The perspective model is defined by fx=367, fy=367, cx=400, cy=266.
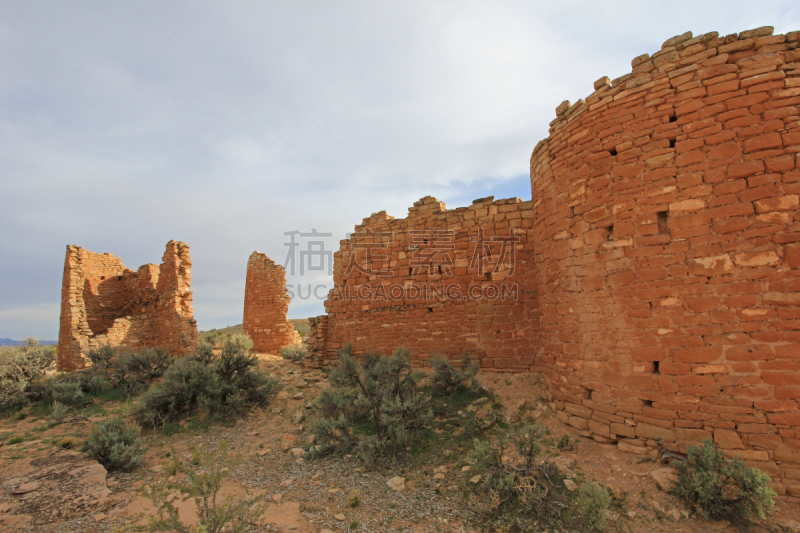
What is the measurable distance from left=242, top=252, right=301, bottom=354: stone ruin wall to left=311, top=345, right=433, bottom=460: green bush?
8.61 metres

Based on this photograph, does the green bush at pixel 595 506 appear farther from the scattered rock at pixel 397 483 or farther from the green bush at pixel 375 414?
the green bush at pixel 375 414

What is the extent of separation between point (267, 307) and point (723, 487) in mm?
15006

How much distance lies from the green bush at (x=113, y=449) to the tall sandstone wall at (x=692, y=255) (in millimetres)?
6667

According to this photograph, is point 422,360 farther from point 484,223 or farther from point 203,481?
point 203,481

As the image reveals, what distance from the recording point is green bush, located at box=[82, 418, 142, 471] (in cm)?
550

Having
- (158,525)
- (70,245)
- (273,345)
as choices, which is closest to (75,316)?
(70,245)

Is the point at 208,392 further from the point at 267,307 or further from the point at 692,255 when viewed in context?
the point at 692,255

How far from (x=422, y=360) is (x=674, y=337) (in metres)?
5.35

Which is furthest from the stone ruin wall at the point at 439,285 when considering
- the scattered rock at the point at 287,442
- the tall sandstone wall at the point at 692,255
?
the scattered rock at the point at 287,442

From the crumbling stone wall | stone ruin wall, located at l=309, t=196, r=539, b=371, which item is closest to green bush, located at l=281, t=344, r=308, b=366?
stone ruin wall, located at l=309, t=196, r=539, b=371

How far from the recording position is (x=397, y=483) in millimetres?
4812

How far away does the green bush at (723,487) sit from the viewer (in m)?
3.62

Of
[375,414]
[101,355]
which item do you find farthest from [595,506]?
[101,355]

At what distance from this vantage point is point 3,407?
834cm
